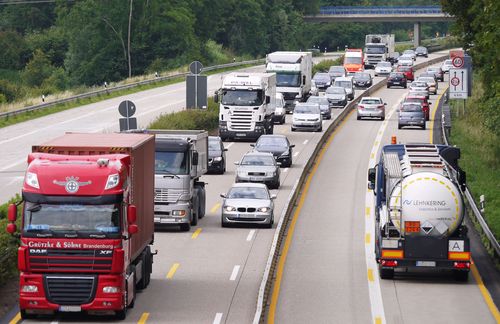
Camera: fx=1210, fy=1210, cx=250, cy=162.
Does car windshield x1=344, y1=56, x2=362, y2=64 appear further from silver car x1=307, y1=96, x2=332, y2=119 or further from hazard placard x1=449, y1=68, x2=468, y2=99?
hazard placard x1=449, y1=68, x2=468, y2=99

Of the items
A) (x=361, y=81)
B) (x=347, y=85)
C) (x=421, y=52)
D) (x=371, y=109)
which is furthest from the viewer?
(x=421, y=52)

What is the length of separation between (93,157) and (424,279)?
11460mm

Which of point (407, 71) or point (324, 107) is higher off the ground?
point (407, 71)

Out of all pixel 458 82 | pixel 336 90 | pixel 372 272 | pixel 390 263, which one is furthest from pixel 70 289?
pixel 336 90

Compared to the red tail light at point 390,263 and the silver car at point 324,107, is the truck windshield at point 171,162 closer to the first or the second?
the red tail light at point 390,263

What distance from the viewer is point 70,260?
25000 mm

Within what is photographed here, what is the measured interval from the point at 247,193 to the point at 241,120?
2395cm

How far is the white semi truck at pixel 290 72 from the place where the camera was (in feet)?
260

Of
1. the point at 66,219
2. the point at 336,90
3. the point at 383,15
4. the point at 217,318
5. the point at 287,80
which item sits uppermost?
the point at 383,15

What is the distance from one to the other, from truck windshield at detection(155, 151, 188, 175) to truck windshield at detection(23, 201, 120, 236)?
14.2 metres

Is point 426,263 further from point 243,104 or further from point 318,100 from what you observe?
point 318,100

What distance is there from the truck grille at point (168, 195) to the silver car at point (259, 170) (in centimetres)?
991

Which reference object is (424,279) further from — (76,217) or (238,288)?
(76,217)

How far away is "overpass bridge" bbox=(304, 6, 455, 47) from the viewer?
175625mm
